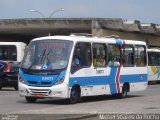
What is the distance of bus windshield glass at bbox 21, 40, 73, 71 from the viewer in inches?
878

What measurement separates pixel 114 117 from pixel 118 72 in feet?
31.3

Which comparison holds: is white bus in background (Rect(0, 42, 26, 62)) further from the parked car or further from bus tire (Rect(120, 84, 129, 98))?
bus tire (Rect(120, 84, 129, 98))

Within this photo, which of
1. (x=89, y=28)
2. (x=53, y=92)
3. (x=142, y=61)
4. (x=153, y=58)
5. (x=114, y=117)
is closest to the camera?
(x=114, y=117)

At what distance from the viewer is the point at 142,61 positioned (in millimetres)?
29109

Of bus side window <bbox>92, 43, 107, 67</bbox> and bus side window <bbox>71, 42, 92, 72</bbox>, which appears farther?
bus side window <bbox>92, 43, 107, 67</bbox>

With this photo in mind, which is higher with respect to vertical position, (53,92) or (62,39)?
(62,39)

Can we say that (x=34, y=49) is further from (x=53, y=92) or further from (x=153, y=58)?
(x=153, y=58)

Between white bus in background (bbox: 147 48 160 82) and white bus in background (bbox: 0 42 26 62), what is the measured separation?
11.0m

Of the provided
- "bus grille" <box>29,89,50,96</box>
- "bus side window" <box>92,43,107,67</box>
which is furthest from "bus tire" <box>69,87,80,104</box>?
"bus side window" <box>92,43,107,67</box>

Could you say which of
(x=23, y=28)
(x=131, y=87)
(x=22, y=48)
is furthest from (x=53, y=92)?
(x=23, y=28)

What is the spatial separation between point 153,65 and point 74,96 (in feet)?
87.0

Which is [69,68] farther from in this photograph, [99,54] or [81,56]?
[99,54]

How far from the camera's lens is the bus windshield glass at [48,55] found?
22.3m

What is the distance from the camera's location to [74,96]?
22594mm
